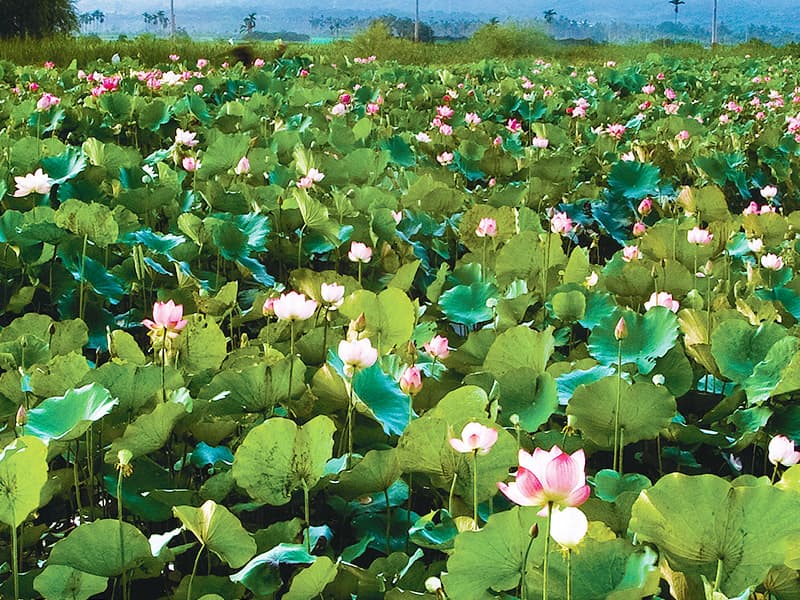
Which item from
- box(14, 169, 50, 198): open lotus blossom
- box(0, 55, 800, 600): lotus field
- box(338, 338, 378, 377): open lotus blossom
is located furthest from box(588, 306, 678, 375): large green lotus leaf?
box(14, 169, 50, 198): open lotus blossom

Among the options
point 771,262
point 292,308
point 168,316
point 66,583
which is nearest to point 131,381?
point 168,316

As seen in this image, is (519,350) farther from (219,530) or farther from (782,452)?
(219,530)

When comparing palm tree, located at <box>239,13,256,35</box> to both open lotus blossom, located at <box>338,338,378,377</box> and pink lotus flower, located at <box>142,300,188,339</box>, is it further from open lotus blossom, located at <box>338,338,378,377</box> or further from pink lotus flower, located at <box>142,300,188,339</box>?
open lotus blossom, located at <box>338,338,378,377</box>

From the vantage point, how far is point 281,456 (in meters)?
0.88

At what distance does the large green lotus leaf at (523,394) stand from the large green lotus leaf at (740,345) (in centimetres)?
26

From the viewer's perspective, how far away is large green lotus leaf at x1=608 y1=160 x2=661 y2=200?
253 cm

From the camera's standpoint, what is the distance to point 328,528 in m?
0.95

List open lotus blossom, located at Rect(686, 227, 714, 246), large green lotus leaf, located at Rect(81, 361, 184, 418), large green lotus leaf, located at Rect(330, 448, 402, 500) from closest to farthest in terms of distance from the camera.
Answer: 1. large green lotus leaf, located at Rect(330, 448, 402, 500)
2. large green lotus leaf, located at Rect(81, 361, 184, 418)
3. open lotus blossom, located at Rect(686, 227, 714, 246)

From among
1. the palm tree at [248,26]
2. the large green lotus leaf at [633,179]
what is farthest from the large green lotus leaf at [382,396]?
the palm tree at [248,26]

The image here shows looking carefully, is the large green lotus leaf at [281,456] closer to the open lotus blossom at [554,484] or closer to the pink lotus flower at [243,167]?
the open lotus blossom at [554,484]

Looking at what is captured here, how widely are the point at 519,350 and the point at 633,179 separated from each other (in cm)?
153

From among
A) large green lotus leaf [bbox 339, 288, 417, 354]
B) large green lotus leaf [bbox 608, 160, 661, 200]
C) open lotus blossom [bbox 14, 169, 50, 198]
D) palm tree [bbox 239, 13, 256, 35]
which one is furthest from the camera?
palm tree [bbox 239, 13, 256, 35]

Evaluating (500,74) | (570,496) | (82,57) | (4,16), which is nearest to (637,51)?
(500,74)

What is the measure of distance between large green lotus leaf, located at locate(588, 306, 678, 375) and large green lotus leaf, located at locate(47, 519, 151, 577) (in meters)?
0.65
